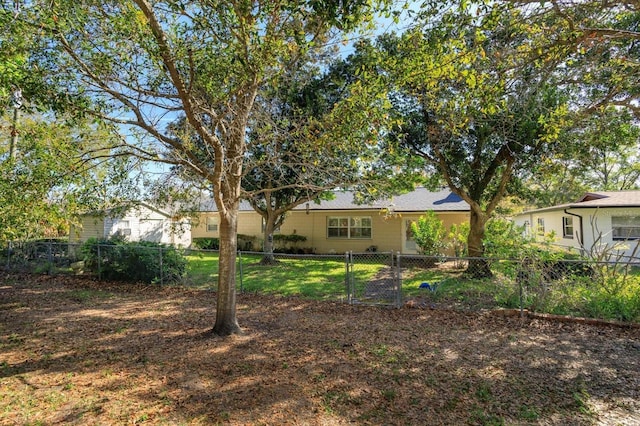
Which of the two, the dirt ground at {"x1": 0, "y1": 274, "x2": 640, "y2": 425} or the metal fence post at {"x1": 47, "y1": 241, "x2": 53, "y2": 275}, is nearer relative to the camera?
the dirt ground at {"x1": 0, "y1": 274, "x2": 640, "y2": 425}

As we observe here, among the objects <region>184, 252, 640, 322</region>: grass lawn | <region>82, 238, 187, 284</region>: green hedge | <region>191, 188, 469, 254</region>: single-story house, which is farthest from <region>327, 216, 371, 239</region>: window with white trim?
<region>82, 238, 187, 284</region>: green hedge

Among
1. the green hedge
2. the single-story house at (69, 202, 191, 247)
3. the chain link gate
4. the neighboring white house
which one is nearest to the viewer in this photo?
the chain link gate

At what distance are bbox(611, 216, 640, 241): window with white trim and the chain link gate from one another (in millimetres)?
10299

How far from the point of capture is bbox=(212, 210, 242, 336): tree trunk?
5887 mm

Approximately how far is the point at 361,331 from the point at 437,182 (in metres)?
8.57

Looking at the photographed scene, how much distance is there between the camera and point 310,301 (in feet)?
28.2

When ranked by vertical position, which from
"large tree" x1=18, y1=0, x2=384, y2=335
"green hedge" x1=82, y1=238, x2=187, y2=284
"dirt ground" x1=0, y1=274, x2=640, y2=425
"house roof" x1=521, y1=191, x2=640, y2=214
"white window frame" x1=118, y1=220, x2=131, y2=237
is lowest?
"dirt ground" x1=0, y1=274, x2=640, y2=425

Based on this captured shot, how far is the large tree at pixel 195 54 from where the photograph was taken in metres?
3.97

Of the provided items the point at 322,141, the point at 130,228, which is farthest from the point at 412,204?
the point at 130,228

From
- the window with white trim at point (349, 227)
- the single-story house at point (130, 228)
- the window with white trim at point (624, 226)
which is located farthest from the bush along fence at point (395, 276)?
the window with white trim at point (624, 226)

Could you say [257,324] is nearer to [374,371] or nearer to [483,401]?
[374,371]

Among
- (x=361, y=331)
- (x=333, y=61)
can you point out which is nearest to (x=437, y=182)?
(x=333, y=61)

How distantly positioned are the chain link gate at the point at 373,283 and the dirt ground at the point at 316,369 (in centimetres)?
65

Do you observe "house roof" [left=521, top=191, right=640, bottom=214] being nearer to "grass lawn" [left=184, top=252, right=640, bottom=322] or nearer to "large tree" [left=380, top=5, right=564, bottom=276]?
"large tree" [left=380, top=5, right=564, bottom=276]
